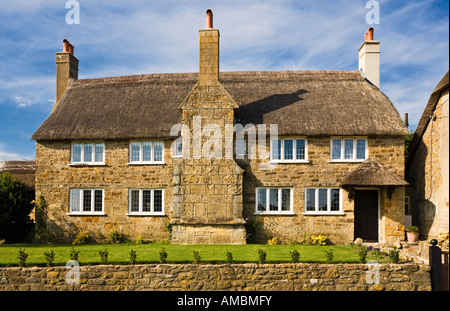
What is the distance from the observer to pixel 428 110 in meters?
20.5

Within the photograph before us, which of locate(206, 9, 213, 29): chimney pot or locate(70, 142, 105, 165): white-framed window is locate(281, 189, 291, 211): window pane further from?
locate(70, 142, 105, 165): white-framed window

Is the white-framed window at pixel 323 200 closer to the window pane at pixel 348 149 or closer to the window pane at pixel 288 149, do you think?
the window pane at pixel 348 149

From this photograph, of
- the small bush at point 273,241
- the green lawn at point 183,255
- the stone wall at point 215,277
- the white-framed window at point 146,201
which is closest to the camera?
the stone wall at point 215,277

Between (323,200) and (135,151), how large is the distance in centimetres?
986

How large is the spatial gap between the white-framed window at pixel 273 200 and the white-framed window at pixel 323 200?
0.91m

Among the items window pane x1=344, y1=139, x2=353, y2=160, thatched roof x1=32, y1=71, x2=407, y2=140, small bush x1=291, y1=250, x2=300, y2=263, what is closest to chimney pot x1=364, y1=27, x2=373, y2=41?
thatched roof x1=32, y1=71, x2=407, y2=140

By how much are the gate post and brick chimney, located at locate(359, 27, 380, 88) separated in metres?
12.2

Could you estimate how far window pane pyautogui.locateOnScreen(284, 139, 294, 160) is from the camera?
20.5 metres

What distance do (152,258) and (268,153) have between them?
8281 millimetres

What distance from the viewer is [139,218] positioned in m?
20.9

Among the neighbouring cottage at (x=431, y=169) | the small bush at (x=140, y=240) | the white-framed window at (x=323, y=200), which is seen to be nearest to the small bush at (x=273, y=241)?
the white-framed window at (x=323, y=200)

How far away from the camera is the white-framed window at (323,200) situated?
66.2ft
